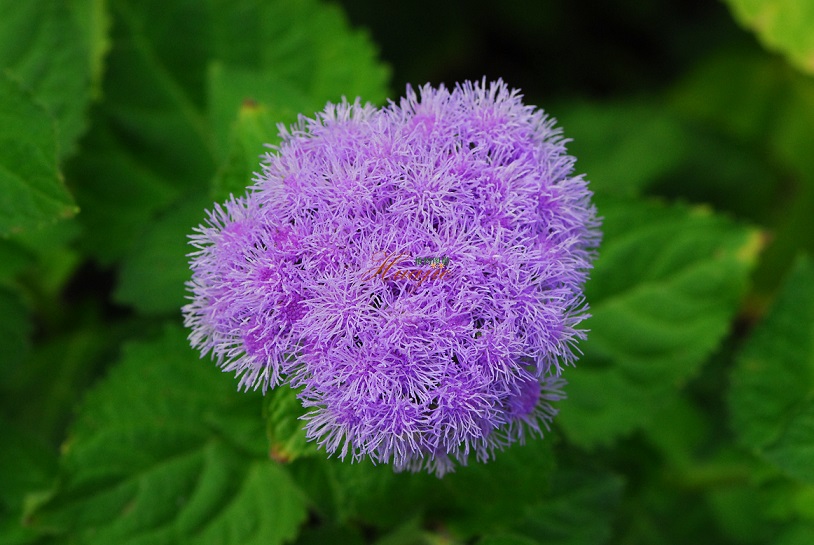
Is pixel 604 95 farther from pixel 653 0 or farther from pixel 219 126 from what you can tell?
pixel 219 126

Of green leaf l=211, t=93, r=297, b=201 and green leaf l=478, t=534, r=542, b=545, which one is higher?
green leaf l=211, t=93, r=297, b=201

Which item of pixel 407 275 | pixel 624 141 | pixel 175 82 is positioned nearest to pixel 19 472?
pixel 175 82

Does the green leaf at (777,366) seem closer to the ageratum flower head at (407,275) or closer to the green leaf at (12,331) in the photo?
the ageratum flower head at (407,275)

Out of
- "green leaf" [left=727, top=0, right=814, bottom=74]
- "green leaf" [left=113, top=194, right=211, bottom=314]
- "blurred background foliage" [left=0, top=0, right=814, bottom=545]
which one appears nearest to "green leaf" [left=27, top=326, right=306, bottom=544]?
"blurred background foliage" [left=0, top=0, right=814, bottom=545]

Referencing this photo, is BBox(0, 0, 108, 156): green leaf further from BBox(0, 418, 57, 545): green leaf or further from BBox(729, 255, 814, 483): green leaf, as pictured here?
BBox(729, 255, 814, 483): green leaf

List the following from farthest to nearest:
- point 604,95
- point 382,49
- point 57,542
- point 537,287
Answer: point 604,95, point 382,49, point 57,542, point 537,287

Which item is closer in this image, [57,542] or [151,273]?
[57,542]

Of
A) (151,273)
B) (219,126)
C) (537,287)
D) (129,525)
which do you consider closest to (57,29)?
(219,126)

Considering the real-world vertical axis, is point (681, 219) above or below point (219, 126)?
above
